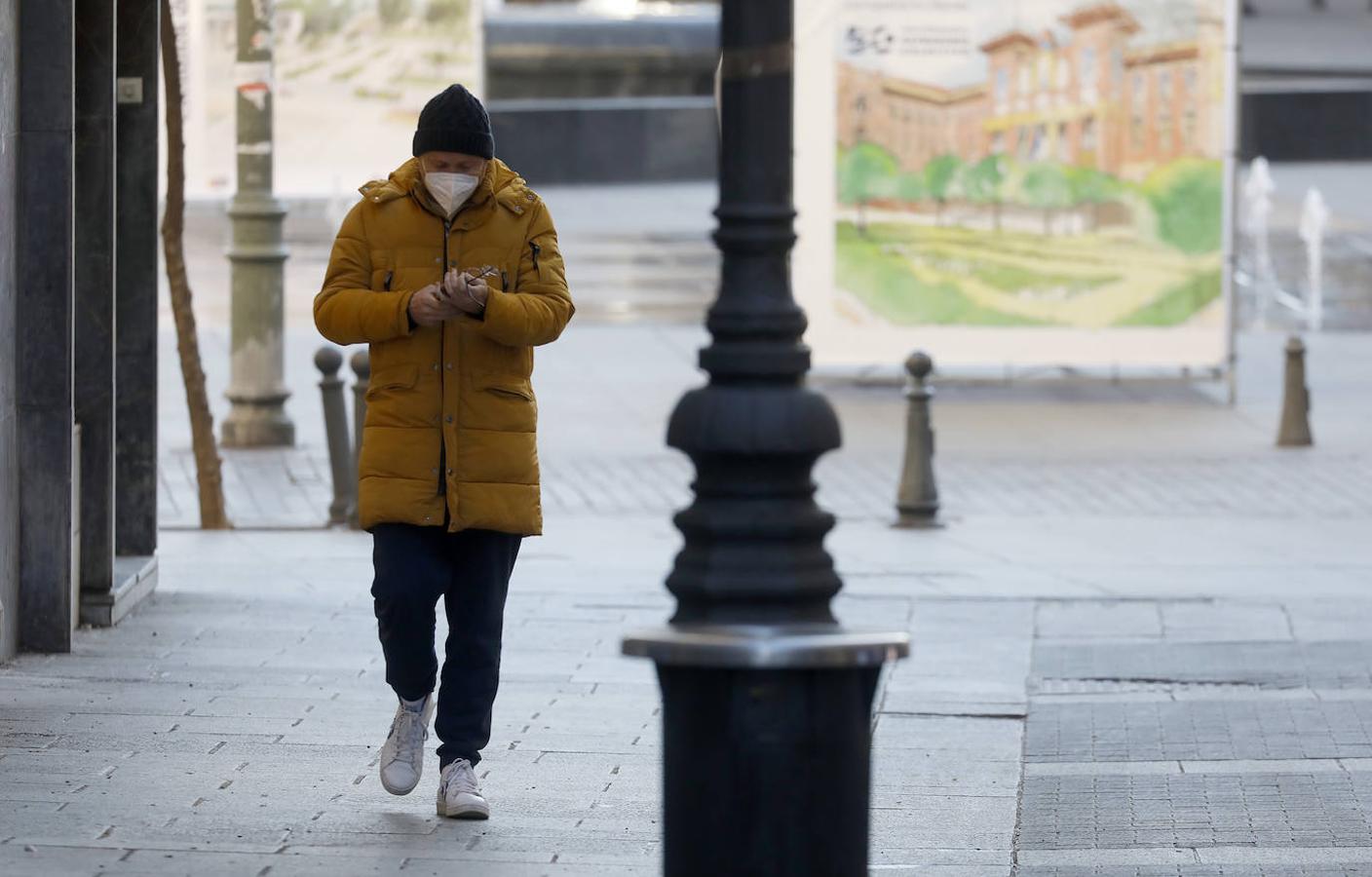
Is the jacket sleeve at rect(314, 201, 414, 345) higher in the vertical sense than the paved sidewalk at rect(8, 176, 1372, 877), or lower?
higher

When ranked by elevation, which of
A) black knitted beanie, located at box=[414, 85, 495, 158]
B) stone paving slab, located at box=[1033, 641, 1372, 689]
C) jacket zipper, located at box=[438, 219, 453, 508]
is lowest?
stone paving slab, located at box=[1033, 641, 1372, 689]

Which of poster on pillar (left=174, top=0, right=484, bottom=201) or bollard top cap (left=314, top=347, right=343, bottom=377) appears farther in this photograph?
poster on pillar (left=174, top=0, right=484, bottom=201)

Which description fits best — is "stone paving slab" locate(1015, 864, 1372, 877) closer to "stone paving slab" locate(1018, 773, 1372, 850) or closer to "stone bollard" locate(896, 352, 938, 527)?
"stone paving slab" locate(1018, 773, 1372, 850)

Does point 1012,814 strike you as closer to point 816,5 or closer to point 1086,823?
point 1086,823

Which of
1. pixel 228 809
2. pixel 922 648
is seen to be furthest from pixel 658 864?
pixel 922 648

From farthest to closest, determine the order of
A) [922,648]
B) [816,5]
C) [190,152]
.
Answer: [190,152] → [816,5] → [922,648]

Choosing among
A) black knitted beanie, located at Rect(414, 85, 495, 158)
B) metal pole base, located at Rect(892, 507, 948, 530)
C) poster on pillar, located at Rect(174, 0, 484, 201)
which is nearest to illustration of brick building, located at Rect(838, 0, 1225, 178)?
poster on pillar, located at Rect(174, 0, 484, 201)

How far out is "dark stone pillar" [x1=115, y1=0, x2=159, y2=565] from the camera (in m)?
9.00

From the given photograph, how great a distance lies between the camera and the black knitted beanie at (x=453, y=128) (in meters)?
5.49

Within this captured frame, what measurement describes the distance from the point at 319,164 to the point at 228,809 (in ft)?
54.1

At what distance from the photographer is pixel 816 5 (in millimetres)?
17219

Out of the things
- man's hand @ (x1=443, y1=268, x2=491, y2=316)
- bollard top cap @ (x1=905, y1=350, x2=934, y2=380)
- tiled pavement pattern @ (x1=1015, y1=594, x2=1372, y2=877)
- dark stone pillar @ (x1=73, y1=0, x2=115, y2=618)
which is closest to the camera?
man's hand @ (x1=443, y1=268, x2=491, y2=316)

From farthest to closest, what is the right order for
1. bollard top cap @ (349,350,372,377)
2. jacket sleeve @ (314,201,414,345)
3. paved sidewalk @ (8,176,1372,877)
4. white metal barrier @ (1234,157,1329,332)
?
white metal barrier @ (1234,157,1329,332), bollard top cap @ (349,350,372,377), paved sidewalk @ (8,176,1372,877), jacket sleeve @ (314,201,414,345)

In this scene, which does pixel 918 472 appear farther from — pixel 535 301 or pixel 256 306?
pixel 535 301
